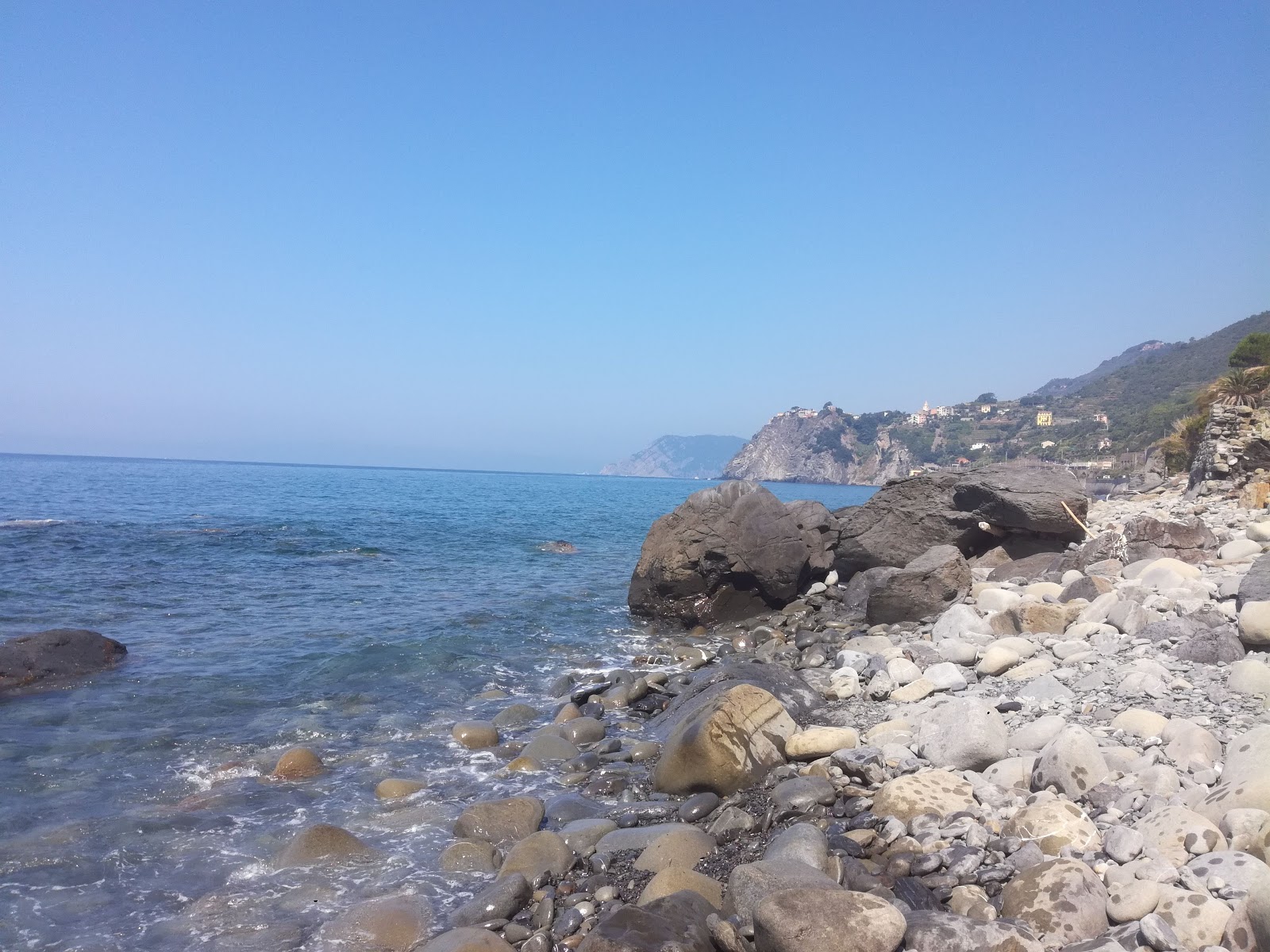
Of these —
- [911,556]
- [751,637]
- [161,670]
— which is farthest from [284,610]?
[911,556]

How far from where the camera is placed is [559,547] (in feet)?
106

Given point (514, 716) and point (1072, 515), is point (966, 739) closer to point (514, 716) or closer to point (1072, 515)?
point (514, 716)

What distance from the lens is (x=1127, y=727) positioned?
623cm

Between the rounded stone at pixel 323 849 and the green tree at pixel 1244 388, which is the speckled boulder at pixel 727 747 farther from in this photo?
the green tree at pixel 1244 388

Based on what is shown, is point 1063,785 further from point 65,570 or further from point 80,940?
point 65,570

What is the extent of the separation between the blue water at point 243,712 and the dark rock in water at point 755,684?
7.35 ft

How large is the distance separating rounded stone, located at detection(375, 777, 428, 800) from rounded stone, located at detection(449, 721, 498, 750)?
4.50 ft

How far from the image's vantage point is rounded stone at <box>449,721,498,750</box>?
9.84 metres

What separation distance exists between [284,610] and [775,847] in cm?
1520

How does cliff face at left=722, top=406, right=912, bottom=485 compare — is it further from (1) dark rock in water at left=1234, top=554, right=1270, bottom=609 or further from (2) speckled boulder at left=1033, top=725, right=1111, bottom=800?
(2) speckled boulder at left=1033, top=725, right=1111, bottom=800

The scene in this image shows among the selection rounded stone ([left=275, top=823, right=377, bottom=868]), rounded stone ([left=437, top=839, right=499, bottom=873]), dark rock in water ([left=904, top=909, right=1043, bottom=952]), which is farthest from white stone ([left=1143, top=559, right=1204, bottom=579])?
rounded stone ([left=275, top=823, right=377, bottom=868])

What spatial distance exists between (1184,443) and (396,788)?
124 feet

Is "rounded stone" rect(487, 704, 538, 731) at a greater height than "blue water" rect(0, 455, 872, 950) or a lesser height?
lesser

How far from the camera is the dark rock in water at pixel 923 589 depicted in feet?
43.8
